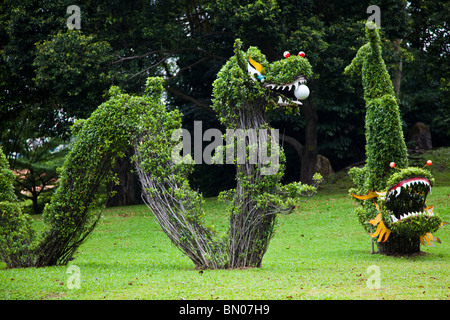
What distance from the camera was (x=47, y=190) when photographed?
82.7 feet

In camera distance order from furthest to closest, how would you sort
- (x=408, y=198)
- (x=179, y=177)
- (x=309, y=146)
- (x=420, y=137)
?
1. (x=420, y=137)
2. (x=309, y=146)
3. (x=408, y=198)
4. (x=179, y=177)

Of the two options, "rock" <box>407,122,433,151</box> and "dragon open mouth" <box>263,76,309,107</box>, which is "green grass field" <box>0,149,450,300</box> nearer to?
"dragon open mouth" <box>263,76,309,107</box>

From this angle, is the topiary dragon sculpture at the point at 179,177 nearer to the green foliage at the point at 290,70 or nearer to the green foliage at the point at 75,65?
the green foliage at the point at 290,70

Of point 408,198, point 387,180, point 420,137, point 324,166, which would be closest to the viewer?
point 408,198

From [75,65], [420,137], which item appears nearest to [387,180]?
[75,65]

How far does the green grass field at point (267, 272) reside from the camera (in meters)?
6.25

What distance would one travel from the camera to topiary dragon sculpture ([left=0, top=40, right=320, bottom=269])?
8.02 meters

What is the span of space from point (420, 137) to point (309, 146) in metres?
6.76

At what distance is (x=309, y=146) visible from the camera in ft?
68.0

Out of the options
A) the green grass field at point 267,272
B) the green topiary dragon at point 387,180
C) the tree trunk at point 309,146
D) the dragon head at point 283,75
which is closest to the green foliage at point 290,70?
the dragon head at point 283,75

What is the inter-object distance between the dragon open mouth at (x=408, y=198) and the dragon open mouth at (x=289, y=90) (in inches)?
105

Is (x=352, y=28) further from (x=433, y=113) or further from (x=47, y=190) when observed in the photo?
(x=47, y=190)

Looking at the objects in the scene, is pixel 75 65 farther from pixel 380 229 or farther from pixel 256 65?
pixel 380 229
